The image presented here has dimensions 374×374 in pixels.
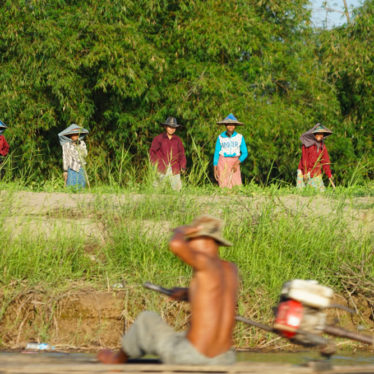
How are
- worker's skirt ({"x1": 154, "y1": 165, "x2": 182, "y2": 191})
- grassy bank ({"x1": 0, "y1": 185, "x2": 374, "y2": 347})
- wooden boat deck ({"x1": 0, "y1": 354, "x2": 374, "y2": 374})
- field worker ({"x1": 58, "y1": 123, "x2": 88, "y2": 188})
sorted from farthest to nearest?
1. field worker ({"x1": 58, "y1": 123, "x2": 88, "y2": 188})
2. worker's skirt ({"x1": 154, "y1": 165, "x2": 182, "y2": 191})
3. grassy bank ({"x1": 0, "y1": 185, "x2": 374, "y2": 347})
4. wooden boat deck ({"x1": 0, "y1": 354, "x2": 374, "y2": 374})

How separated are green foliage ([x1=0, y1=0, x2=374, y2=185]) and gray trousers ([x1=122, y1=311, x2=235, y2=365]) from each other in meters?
9.81

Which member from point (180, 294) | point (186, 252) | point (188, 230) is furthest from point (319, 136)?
point (186, 252)

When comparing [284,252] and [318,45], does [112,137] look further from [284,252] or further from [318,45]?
[284,252]

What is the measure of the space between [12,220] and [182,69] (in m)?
9.91

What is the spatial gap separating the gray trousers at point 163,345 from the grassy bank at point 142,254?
2.53 m

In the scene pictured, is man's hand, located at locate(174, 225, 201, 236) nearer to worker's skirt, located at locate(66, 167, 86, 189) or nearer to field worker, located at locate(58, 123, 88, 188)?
field worker, located at locate(58, 123, 88, 188)

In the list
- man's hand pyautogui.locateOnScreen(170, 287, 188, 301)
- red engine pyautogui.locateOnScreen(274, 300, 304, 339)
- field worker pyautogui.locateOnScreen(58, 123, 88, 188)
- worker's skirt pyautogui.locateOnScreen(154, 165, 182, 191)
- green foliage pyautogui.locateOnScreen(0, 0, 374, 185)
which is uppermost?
green foliage pyautogui.locateOnScreen(0, 0, 374, 185)

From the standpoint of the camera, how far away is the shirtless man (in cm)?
455

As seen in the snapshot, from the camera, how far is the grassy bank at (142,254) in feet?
24.1

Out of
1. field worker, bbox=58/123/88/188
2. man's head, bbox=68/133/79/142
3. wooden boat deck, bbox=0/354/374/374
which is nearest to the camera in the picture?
wooden boat deck, bbox=0/354/374/374

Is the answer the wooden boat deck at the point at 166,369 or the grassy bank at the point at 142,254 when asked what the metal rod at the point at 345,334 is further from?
the grassy bank at the point at 142,254

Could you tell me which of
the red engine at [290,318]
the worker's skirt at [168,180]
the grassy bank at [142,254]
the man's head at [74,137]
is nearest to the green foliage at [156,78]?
the man's head at [74,137]

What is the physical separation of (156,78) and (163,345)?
13.0 meters

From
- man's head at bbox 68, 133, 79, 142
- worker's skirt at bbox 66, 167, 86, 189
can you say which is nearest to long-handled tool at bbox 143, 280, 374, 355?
worker's skirt at bbox 66, 167, 86, 189
